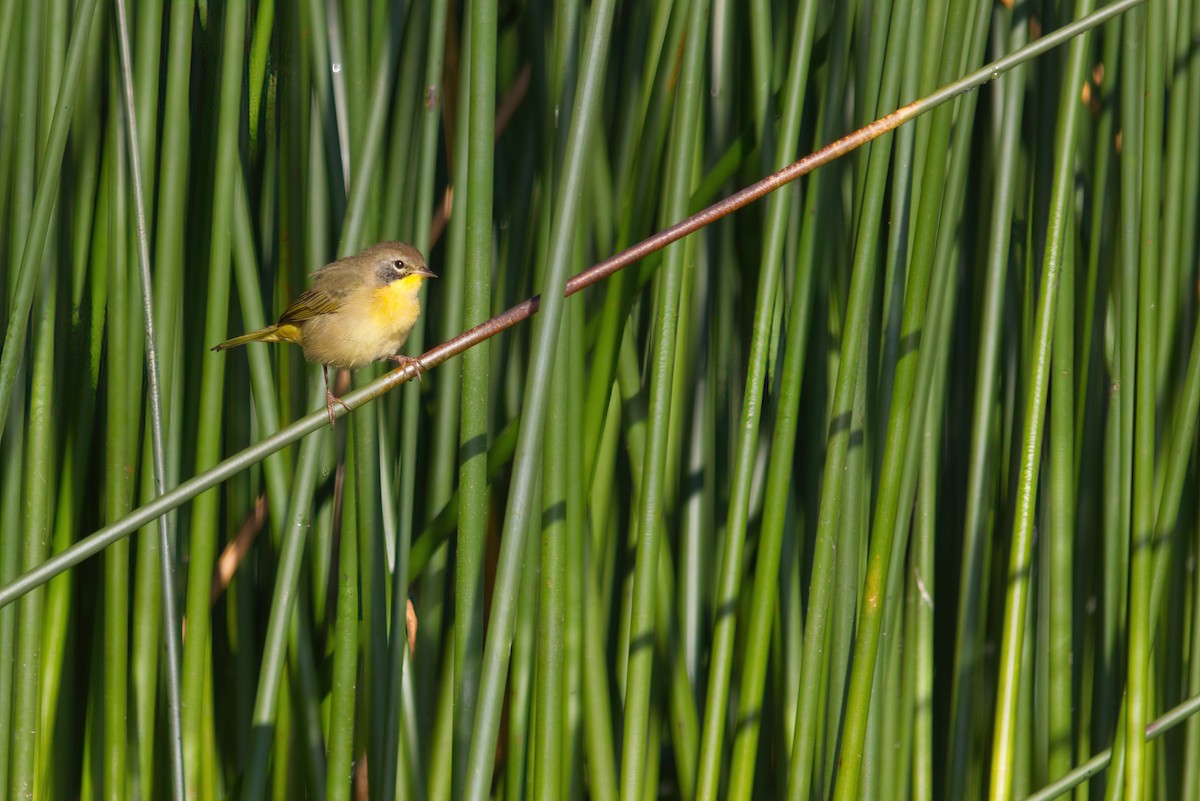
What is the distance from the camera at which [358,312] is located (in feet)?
6.46

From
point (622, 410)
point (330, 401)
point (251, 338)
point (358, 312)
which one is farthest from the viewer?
point (358, 312)

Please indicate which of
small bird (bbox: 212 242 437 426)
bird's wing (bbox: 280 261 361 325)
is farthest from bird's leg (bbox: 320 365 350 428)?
bird's wing (bbox: 280 261 361 325)

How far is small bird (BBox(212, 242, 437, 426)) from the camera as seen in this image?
1774mm

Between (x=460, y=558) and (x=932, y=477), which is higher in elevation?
(x=932, y=477)

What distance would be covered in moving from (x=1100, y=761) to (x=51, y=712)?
140 centimetres

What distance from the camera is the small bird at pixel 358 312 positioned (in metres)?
1.77

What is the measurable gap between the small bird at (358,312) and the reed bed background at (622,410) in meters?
0.07

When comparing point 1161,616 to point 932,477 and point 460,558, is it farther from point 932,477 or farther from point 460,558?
point 460,558

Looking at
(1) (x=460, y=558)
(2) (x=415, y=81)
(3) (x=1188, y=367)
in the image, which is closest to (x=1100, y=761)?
(3) (x=1188, y=367)

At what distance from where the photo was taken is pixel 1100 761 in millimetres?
1459

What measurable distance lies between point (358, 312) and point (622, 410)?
21.8 inches

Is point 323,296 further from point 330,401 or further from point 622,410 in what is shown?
point 622,410

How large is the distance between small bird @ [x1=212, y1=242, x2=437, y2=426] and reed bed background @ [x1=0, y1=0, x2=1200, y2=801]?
7 cm

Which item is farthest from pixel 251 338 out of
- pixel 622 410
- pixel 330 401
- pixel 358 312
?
pixel 622 410
